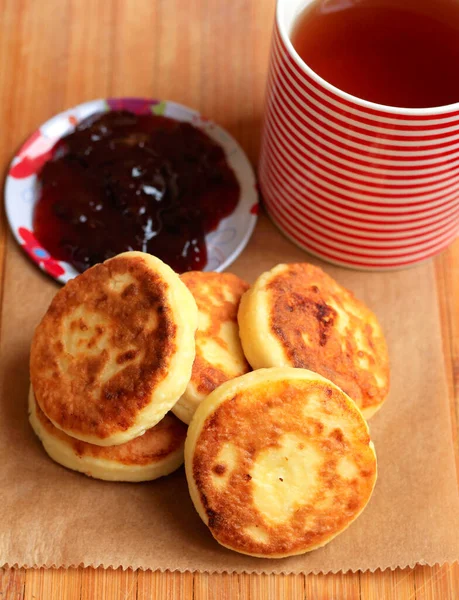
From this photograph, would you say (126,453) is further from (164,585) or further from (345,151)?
(345,151)

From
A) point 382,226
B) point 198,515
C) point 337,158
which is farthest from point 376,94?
point 198,515

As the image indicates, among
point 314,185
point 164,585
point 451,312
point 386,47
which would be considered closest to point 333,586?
point 164,585

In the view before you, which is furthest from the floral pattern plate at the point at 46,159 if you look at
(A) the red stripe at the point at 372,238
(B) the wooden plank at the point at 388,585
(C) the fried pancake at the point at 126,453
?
(B) the wooden plank at the point at 388,585

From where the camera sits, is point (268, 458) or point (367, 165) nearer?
point (268, 458)

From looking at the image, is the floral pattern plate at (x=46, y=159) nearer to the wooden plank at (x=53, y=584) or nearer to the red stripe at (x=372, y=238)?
the red stripe at (x=372, y=238)

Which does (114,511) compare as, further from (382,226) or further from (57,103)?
(57,103)

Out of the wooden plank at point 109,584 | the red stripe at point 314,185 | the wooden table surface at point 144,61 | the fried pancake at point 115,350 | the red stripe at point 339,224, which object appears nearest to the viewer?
the fried pancake at point 115,350
